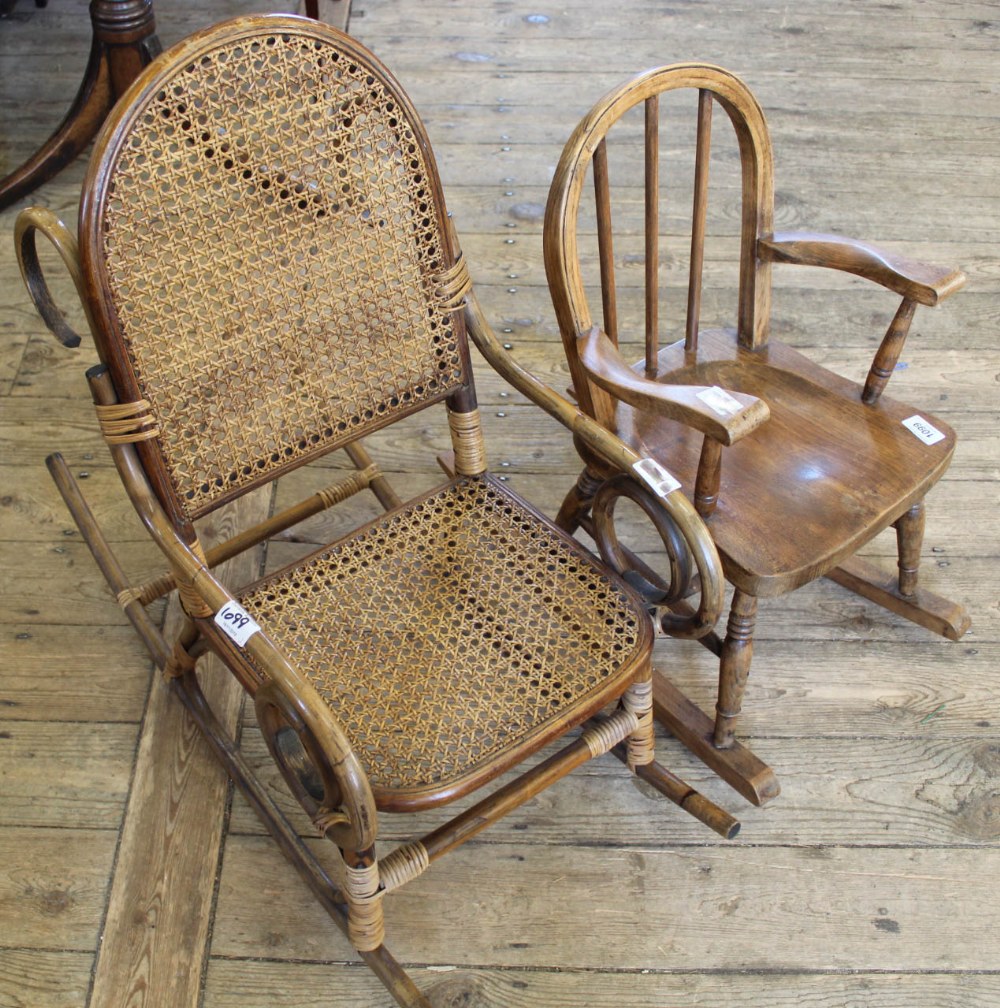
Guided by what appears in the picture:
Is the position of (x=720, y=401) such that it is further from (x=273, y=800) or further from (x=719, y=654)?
(x=273, y=800)

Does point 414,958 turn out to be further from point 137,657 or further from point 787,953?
point 137,657

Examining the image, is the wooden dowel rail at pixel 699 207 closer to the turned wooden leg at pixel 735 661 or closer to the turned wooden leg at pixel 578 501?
the turned wooden leg at pixel 578 501

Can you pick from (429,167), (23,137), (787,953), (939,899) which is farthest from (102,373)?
(23,137)

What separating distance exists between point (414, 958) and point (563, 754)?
33cm

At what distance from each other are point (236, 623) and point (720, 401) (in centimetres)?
58

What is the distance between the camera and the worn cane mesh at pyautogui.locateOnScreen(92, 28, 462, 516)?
1.20 metres

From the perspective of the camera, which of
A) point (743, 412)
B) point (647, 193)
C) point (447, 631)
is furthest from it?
point (647, 193)

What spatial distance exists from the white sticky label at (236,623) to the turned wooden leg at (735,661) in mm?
637

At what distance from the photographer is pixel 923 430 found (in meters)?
1.55

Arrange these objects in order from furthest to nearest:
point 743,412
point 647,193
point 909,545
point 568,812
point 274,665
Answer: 1. point 909,545
2. point 568,812
3. point 647,193
4. point 743,412
5. point 274,665

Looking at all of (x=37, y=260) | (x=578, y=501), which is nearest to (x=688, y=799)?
(x=578, y=501)

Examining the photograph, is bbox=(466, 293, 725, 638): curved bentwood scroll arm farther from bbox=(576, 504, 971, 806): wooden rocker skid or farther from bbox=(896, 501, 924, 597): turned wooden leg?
A: bbox=(896, 501, 924, 597): turned wooden leg

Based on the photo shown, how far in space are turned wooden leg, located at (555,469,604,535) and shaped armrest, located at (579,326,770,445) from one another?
8.3 inches

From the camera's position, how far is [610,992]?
142 cm
